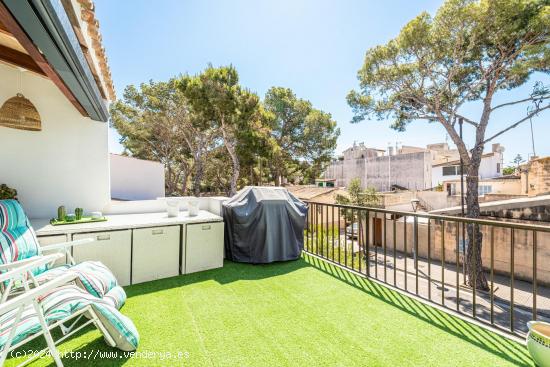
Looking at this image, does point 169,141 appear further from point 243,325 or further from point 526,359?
point 526,359

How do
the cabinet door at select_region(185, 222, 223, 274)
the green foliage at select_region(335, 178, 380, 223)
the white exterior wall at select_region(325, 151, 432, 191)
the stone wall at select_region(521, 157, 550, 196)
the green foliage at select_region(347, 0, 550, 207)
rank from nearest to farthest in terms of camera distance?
the cabinet door at select_region(185, 222, 223, 274) → the green foliage at select_region(347, 0, 550, 207) → the stone wall at select_region(521, 157, 550, 196) → the green foliage at select_region(335, 178, 380, 223) → the white exterior wall at select_region(325, 151, 432, 191)

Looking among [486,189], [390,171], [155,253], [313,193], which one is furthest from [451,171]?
[155,253]

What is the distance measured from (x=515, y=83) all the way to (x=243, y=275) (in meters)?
10.6

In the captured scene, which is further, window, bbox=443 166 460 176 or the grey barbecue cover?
window, bbox=443 166 460 176

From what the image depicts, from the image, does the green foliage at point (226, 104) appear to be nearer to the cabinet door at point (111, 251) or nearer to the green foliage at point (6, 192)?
the green foliage at point (6, 192)

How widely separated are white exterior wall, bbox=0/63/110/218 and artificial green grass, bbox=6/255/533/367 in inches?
77.4

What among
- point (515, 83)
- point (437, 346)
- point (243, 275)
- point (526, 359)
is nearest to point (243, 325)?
point (243, 275)

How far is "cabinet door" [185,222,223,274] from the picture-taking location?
3271mm

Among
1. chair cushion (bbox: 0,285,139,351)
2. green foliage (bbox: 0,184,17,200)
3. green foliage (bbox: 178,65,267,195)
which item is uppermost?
green foliage (bbox: 178,65,267,195)

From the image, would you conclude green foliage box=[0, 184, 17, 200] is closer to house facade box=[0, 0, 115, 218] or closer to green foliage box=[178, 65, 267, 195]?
house facade box=[0, 0, 115, 218]

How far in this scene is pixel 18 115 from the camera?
9.29ft

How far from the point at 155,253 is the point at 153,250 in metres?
0.05

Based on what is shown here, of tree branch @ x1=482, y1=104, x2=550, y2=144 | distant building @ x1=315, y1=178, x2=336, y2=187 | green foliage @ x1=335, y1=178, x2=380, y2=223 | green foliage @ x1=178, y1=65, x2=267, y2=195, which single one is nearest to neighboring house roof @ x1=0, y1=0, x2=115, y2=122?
green foliage @ x1=178, y1=65, x2=267, y2=195

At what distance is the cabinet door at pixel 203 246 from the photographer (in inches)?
129
